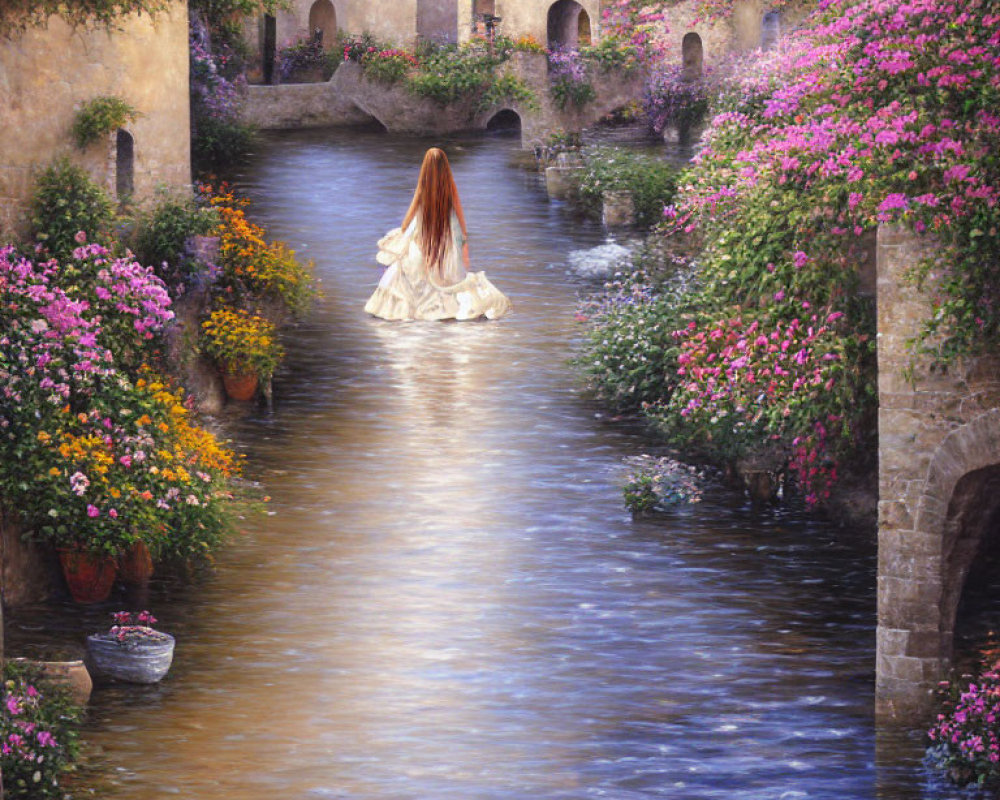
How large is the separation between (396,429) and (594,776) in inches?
299

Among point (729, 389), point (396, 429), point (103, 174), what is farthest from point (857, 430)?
point (103, 174)

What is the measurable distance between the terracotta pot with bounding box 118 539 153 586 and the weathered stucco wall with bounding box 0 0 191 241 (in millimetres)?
3052

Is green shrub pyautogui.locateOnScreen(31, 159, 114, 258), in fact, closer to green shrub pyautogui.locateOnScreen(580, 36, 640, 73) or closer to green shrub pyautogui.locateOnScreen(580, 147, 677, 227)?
green shrub pyautogui.locateOnScreen(580, 147, 677, 227)

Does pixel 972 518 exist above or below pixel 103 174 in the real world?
below

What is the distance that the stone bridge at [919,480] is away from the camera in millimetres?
12836

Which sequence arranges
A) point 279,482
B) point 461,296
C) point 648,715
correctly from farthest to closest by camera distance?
point 461,296 → point 279,482 → point 648,715

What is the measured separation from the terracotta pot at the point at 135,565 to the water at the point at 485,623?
0.25 metres

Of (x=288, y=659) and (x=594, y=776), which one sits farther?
(x=288, y=659)

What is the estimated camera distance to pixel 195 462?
16719mm

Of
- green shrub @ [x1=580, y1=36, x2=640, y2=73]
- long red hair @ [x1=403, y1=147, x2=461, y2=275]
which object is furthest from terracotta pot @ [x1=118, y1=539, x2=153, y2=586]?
green shrub @ [x1=580, y1=36, x2=640, y2=73]

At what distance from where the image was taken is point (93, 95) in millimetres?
18219

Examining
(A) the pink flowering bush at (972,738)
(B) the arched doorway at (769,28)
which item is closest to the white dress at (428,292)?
(A) the pink flowering bush at (972,738)

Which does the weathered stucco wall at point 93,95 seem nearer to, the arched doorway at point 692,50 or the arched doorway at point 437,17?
the arched doorway at point 437,17

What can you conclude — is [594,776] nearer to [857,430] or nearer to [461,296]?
[857,430]
